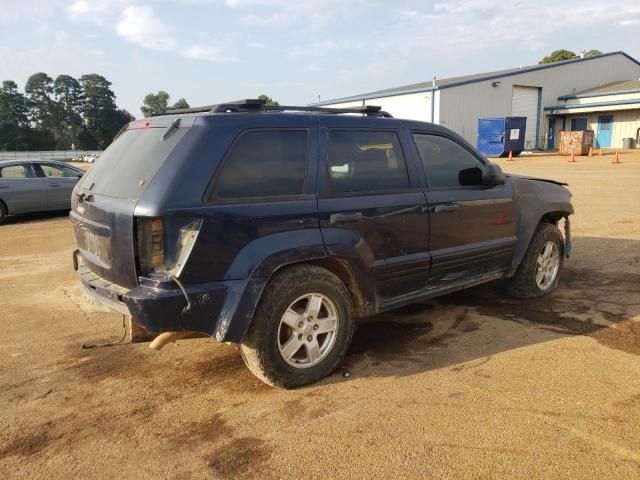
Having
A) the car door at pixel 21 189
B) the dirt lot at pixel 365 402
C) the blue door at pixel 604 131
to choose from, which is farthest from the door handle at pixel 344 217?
the blue door at pixel 604 131

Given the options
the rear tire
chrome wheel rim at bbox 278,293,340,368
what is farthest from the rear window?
the rear tire

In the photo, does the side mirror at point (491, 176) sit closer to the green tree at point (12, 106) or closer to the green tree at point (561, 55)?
the green tree at point (561, 55)

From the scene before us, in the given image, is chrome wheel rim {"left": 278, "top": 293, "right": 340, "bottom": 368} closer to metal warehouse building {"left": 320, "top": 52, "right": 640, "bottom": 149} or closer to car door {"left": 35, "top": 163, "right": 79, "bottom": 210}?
car door {"left": 35, "top": 163, "right": 79, "bottom": 210}

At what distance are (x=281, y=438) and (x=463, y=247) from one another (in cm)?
238

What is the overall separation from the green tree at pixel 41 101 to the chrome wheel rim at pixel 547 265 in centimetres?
9213

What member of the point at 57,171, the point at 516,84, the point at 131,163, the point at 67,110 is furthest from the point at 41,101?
the point at 131,163

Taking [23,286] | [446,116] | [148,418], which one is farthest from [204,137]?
[446,116]

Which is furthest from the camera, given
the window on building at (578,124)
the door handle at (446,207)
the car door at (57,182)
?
the window on building at (578,124)

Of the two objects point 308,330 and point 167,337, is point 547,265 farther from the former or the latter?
point 167,337

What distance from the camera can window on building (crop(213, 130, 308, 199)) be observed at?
324cm

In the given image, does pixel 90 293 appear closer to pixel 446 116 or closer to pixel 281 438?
pixel 281 438

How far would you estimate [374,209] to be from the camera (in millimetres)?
3773

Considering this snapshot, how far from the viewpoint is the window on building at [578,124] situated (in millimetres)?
42062

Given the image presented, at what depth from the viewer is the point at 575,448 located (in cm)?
275
